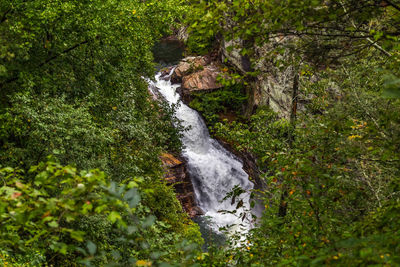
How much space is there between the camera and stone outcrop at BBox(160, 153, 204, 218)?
46.9 ft

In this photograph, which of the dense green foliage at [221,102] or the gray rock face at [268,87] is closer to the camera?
the gray rock face at [268,87]

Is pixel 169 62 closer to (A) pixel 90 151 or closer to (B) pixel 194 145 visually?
(B) pixel 194 145

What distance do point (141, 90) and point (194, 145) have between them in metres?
6.38

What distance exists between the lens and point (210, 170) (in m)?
16.5

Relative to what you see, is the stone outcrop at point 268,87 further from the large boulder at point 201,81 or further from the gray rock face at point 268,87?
the large boulder at point 201,81

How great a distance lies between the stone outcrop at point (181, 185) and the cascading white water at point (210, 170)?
666mm

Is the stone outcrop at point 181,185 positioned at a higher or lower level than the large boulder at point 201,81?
lower

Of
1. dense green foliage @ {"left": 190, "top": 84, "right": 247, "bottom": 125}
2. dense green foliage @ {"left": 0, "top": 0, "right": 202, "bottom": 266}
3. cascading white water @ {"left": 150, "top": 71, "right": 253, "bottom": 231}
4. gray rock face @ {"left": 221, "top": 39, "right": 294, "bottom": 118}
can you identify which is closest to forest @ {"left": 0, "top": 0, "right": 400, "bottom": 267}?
dense green foliage @ {"left": 0, "top": 0, "right": 202, "bottom": 266}

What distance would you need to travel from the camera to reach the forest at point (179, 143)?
2053 mm

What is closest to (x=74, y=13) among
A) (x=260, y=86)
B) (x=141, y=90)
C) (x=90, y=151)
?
(x=90, y=151)

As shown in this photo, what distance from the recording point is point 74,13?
707 cm

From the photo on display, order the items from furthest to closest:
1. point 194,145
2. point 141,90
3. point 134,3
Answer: point 194,145
point 141,90
point 134,3

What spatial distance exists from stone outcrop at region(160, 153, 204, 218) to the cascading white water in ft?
2.18

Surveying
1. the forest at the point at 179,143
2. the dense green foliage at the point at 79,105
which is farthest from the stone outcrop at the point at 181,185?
the dense green foliage at the point at 79,105
